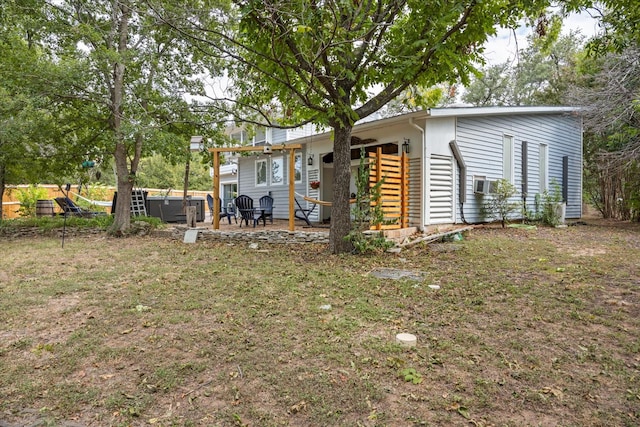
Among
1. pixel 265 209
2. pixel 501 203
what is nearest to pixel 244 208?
pixel 265 209

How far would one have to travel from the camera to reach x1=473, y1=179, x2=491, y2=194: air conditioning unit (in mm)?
9148

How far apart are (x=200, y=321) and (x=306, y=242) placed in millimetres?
4524

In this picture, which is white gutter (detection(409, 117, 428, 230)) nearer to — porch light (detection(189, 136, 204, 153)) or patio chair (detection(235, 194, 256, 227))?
patio chair (detection(235, 194, 256, 227))

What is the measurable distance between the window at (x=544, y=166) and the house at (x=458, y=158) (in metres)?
0.01

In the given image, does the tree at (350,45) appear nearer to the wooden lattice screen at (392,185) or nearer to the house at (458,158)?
the wooden lattice screen at (392,185)

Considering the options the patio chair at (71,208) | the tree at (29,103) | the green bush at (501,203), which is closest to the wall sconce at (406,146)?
the green bush at (501,203)

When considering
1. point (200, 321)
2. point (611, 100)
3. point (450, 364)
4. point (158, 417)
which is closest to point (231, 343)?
point (200, 321)

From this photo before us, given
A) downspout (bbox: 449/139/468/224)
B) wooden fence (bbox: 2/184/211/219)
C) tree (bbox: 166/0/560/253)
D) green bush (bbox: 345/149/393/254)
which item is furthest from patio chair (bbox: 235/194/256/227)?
downspout (bbox: 449/139/468/224)

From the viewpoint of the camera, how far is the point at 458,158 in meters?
8.67

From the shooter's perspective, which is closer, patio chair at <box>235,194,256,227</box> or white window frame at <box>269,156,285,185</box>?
patio chair at <box>235,194,256,227</box>

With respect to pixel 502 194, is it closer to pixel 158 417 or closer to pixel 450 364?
pixel 450 364

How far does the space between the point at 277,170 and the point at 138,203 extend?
4903 millimetres

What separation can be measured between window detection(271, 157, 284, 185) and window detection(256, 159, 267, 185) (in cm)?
46

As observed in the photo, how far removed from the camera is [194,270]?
551 cm
